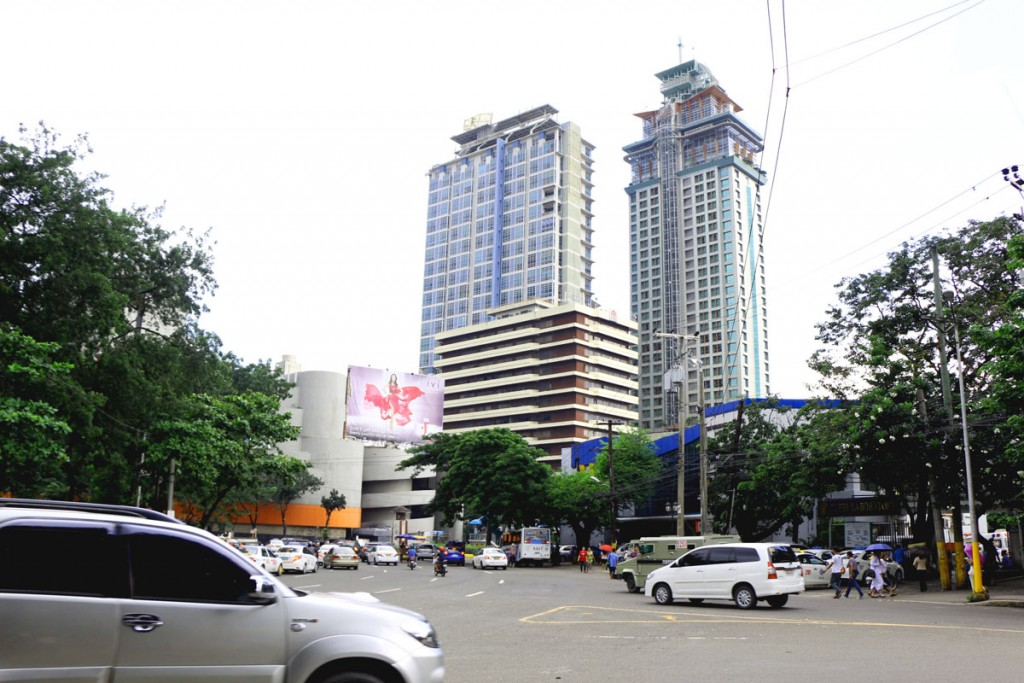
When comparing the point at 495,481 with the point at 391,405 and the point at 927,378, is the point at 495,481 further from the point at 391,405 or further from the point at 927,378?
the point at 927,378

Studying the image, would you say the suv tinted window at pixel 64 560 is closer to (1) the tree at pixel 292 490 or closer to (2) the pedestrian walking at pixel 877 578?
(2) the pedestrian walking at pixel 877 578

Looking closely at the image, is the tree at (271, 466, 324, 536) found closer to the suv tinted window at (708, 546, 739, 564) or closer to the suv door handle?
the suv tinted window at (708, 546, 739, 564)

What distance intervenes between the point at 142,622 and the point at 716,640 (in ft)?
34.7

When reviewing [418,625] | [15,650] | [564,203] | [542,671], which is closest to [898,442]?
[542,671]

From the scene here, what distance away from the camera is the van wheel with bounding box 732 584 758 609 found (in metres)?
21.5

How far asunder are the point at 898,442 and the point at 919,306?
7.30 meters

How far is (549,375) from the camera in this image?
127 metres

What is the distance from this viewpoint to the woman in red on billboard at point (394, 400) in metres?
76.8

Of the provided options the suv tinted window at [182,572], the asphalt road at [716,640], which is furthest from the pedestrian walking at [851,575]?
the suv tinted window at [182,572]

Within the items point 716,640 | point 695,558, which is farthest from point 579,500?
point 716,640

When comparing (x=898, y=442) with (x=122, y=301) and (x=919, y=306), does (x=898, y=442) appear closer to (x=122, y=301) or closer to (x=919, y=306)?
(x=919, y=306)

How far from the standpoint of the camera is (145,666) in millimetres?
5270

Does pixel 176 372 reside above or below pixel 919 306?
below

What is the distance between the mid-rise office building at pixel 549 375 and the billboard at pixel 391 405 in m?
41.3
